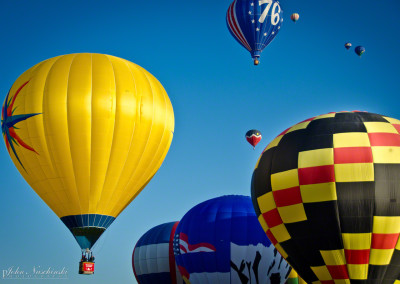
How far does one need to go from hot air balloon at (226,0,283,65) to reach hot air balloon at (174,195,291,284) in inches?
234

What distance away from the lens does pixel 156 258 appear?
26859 millimetres

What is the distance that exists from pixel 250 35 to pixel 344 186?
37.6ft

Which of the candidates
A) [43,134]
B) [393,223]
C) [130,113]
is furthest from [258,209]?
[43,134]

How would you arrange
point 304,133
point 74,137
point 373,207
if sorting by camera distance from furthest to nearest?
point 74,137
point 304,133
point 373,207

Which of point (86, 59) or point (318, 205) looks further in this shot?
point (86, 59)

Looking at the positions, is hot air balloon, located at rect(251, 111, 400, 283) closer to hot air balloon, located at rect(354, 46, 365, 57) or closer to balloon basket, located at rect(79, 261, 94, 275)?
balloon basket, located at rect(79, 261, 94, 275)

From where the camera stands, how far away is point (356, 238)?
15.4 metres

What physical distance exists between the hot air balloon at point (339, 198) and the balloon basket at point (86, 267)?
5.40m

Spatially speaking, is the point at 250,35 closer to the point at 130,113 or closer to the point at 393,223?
the point at 130,113

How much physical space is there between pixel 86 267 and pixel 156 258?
24.4 ft

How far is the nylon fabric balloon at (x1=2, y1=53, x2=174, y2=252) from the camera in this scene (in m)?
19.5

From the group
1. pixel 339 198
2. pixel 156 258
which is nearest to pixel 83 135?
pixel 339 198

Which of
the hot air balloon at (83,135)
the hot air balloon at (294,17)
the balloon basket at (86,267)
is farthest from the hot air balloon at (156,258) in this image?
the hot air balloon at (294,17)

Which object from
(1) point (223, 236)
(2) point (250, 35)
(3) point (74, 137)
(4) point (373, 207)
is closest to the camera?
(4) point (373, 207)
